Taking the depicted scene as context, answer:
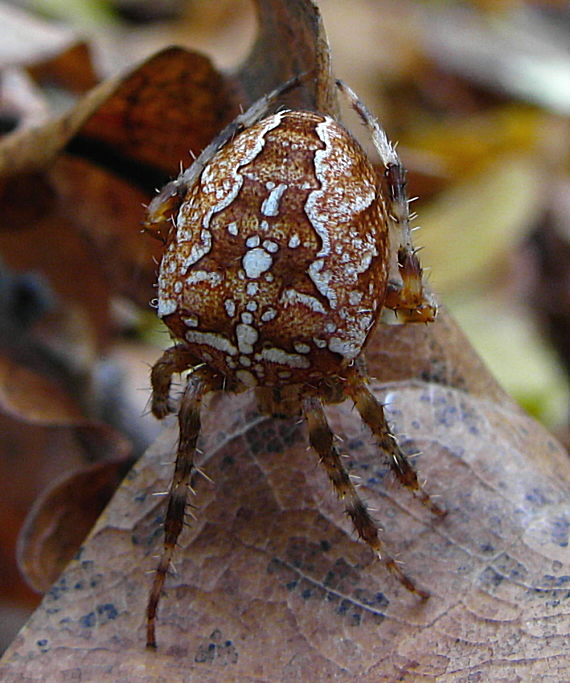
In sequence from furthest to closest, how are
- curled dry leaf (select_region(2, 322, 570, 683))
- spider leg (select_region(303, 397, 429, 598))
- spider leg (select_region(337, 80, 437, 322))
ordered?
spider leg (select_region(337, 80, 437, 322)) < spider leg (select_region(303, 397, 429, 598)) < curled dry leaf (select_region(2, 322, 570, 683))

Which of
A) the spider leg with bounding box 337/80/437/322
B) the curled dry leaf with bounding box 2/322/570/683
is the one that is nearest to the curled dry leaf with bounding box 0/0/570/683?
the curled dry leaf with bounding box 2/322/570/683

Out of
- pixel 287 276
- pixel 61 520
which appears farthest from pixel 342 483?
pixel 61 520

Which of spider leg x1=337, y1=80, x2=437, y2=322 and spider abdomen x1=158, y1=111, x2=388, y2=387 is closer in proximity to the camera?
spider abdomen x1=158, y1=111, x2=388, y2=387

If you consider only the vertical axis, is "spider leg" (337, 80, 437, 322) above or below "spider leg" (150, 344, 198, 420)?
above

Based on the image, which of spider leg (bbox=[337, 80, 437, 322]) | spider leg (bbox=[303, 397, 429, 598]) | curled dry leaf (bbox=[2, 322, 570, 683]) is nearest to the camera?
curled dry leaf (bbox=[2, 322, 570, 683])

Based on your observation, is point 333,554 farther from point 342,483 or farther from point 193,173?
point 193,173

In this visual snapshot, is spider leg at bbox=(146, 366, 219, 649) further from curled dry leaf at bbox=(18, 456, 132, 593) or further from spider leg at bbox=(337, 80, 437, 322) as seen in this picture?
spider leg at bbox=(337, 80, 437, 322)

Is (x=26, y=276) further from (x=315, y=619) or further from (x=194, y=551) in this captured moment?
(x=315, y=619)
